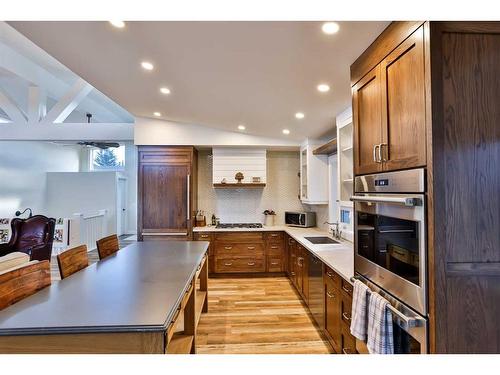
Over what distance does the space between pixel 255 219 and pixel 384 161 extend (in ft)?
13.0

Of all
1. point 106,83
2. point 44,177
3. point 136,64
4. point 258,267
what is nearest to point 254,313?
point 258,267

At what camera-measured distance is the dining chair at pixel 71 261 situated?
2023mm

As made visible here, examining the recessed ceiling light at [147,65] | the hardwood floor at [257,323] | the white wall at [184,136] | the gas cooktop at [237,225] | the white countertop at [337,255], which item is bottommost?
the hardwood floor at [257,323]

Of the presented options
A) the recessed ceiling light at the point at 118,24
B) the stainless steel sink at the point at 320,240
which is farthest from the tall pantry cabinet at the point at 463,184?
the stainless steel sink at the point at 320,240

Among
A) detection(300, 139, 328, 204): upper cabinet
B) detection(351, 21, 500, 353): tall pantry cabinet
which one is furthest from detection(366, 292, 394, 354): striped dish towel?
detection(300, 139, 328, 204): upper cabinet

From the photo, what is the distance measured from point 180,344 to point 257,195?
11.9 feet

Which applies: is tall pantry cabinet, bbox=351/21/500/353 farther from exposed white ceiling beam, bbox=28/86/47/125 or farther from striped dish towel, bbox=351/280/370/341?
exposed white ceiling beam, bbox=28/86/47/125

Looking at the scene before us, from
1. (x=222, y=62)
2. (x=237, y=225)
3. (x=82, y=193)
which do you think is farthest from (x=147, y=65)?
(x=82, y=193)

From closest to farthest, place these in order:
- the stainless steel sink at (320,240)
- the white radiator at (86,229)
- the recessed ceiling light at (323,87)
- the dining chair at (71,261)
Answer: the dining chair at (71,261) → the recessed ceiling light at (323,87) → the stainless steel sink at (320,240) → the white radiator at (86,229)

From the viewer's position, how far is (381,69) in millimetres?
1672

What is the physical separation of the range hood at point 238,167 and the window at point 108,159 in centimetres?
631

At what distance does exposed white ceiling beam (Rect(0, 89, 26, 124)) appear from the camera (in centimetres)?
543

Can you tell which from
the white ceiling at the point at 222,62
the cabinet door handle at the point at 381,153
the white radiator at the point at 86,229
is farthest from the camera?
the white radiator at the point at 86,229

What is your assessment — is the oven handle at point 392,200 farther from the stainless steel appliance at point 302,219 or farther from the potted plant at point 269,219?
the potted plant at point 269,219
